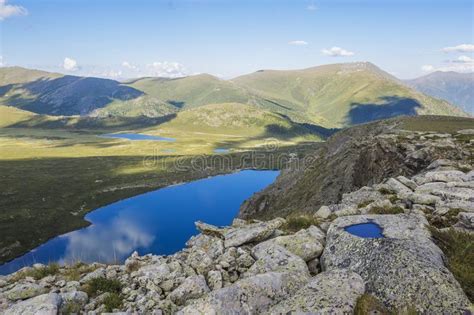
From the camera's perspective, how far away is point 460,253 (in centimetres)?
1374

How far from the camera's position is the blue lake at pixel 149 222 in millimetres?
73812

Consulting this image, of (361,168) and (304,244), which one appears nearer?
(304,244)

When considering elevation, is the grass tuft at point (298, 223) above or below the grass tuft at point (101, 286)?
above

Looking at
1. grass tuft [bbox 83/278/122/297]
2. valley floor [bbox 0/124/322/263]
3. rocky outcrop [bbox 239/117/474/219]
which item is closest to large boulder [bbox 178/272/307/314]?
grass tuft [bbox 83/278/122/297]

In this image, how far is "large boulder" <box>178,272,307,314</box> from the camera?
11.4 meters

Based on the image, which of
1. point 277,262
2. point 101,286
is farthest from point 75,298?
point 277,262

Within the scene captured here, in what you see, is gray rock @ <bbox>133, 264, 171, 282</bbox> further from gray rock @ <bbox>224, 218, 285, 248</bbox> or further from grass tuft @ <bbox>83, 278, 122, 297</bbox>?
gray rock @ <bbox>224, 218, 285, 248</bbox>

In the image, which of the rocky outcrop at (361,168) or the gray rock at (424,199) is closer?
the gray rock at (424,199)

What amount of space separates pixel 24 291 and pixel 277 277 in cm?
1041

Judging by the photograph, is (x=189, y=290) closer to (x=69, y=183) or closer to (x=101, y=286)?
(x=101, y=286)

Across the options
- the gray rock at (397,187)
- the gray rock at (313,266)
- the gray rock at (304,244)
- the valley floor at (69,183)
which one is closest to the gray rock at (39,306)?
the gray rock at (304,244)

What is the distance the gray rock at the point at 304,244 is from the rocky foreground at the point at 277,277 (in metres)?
0.04

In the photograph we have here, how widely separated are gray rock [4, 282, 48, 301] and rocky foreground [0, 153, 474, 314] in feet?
0.12

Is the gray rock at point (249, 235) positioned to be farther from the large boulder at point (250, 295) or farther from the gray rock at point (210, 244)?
the large boulder at point (250, 295)
